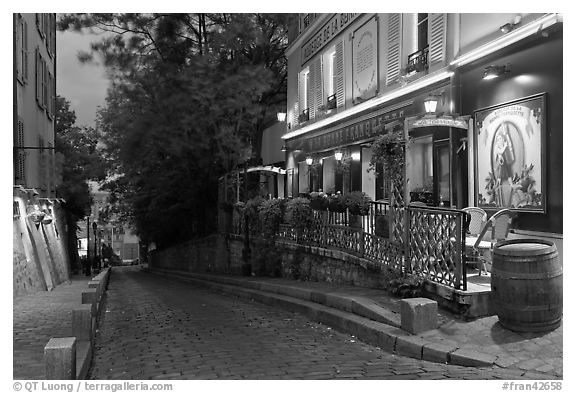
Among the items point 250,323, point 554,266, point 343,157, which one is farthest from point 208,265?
point 554,266

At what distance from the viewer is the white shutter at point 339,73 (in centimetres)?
1548

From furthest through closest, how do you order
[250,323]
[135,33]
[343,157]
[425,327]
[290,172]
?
[290,172]
[343,157]
[135,33]
[250,323]
[425,327]

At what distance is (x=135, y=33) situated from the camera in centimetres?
1143

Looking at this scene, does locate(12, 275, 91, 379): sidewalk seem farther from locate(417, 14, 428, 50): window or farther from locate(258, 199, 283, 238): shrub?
locate(417, 14, 428, 50): window

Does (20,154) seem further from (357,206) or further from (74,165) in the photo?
(74,165)

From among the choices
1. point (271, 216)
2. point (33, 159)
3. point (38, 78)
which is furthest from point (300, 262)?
point (38, 78)

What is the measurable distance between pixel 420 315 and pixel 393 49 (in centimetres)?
811

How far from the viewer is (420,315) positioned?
19.9ft

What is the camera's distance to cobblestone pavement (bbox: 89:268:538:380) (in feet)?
17.1

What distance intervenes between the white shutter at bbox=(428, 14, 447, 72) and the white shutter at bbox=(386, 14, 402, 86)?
130cm

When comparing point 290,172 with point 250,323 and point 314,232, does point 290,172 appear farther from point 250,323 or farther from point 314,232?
point 250,323

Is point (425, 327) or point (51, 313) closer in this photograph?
point (425, 327)

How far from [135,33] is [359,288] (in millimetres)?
7013

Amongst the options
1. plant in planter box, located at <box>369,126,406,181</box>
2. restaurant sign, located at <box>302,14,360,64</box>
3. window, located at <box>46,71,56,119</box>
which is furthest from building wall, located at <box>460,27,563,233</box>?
window, located at <box>46,71,56,119</box>
